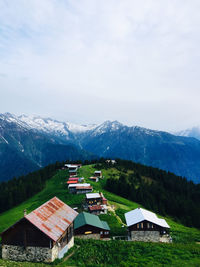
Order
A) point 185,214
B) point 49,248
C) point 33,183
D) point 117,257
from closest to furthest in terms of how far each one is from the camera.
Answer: point 49,248 → point 117,257 → point 185,214 → point 33,183

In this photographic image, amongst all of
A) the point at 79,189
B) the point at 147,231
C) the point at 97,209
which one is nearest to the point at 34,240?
the point at 147,231

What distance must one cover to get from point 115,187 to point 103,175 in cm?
2133

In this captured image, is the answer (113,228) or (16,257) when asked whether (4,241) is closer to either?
(16,257)

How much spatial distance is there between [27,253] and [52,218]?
19.4 feet

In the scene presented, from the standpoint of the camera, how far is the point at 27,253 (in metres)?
30.9

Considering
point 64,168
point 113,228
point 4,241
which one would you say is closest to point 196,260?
point 113,228

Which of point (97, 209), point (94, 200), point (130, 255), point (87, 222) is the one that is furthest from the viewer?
point (94, 200)

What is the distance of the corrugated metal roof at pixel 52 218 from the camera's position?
102 ft

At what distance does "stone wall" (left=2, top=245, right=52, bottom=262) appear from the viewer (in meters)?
30.2

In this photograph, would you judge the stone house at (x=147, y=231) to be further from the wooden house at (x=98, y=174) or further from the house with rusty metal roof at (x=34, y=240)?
the wooden house at (x=98, y=174)

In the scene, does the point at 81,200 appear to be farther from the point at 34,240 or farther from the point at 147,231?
the point at 34,240

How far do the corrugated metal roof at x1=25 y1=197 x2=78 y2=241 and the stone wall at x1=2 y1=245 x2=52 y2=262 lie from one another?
8.63 ft

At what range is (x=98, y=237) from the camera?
48.1 metres

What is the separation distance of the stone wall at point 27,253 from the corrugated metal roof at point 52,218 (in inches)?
104
